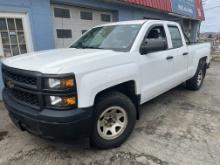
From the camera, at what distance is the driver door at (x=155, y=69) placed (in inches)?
136

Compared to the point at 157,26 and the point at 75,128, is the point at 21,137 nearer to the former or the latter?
the point at 75,128

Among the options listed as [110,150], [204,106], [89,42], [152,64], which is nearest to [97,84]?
[110,150]

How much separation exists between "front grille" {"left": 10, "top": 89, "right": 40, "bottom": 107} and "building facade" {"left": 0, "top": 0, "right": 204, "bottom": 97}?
9.61 ft

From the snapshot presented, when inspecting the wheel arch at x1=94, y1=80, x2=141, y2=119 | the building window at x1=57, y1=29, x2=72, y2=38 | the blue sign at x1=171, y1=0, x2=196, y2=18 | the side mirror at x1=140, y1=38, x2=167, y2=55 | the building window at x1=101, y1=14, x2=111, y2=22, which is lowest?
the wheel arch at x1=94, y1=80, x2=141, y2=119

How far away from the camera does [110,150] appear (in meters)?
3.08

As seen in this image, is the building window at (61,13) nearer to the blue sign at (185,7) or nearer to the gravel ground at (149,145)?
the gravel ground at (149,145)

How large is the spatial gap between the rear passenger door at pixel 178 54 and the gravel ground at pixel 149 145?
0.83m

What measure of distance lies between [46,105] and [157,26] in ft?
8.76

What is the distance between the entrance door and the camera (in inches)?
209

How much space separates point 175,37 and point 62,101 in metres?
3.31

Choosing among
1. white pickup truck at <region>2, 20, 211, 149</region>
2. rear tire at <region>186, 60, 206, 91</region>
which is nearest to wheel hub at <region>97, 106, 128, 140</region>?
white pickup truck at <region>2, 20, 211, 149</region>

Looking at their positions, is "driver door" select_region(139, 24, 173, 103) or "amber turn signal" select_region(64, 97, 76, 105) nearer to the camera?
"amber turn signal" select_region(64, 97, 76, 105)

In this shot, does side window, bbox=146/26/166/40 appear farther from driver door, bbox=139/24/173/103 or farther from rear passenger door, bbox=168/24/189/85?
rear passenger door, bbox=168/24/189/85

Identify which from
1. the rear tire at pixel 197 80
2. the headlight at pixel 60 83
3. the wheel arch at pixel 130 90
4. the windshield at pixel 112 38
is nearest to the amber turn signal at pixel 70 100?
the headlight at pixel 60 83
